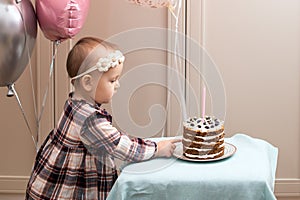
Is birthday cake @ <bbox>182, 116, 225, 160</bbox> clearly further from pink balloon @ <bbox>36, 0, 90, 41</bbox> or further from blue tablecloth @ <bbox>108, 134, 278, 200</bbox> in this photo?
pink balloon @ <bbox>36, 0, 90, 41</bbox>

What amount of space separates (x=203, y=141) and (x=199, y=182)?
163mm

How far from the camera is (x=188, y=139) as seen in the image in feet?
5.19

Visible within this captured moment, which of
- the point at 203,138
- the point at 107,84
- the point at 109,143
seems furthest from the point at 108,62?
the point at 203,138

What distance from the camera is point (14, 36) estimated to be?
6.66 feet

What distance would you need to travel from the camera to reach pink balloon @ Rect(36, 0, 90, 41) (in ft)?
7.02

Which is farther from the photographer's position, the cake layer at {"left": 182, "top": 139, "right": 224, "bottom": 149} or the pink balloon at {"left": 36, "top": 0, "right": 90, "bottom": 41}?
the pink balloon at {"left": 36, "top": 0, "right": 90, "bottom": 41}

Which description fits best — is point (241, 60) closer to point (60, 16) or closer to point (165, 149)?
point (60, 16)

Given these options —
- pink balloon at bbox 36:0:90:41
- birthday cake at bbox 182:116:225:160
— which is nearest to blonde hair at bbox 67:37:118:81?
pink balloon at bbox 36:0:90:41

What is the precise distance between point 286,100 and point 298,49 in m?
0.24

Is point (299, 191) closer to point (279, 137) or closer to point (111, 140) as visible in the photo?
point (279, 137)

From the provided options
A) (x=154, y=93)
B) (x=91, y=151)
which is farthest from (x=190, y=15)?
(x=91, y=151)

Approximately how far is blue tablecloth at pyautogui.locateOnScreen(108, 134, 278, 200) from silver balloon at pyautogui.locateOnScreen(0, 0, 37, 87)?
2.42 ft

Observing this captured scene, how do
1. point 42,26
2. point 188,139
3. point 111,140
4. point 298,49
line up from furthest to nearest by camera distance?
1. point 298,49
2. point 42,26
3. point 111,140
4. point 188,139

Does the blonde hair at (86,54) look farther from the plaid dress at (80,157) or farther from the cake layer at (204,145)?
the cake layer at (204,145)
